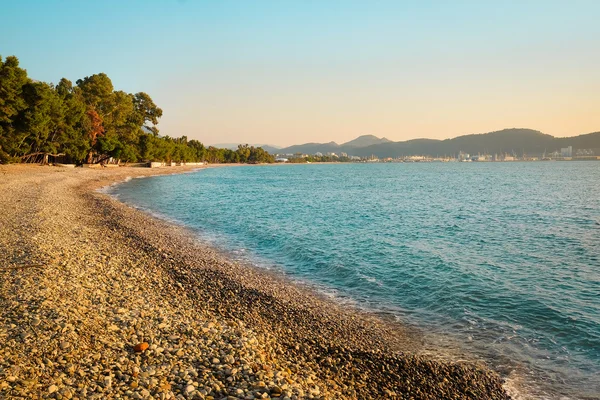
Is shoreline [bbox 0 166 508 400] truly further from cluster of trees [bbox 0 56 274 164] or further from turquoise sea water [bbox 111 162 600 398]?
cluster of trees [bbox 0 56 274 164]

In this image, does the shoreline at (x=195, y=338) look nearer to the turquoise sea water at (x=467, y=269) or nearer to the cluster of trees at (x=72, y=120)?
the turquoise sea water at (x=467, y=269)

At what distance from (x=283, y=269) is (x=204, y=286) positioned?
542cm

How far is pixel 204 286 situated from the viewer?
14359mm

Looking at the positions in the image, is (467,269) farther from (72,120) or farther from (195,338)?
(72,120)

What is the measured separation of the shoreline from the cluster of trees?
170 feet

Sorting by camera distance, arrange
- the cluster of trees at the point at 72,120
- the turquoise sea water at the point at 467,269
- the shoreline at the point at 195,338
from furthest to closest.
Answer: the cluster of trees at the point at 72,120, the turquoise sea water at the point at 467,269, the shoreline at the point at 195,338

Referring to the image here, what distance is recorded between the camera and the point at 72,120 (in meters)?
75.7

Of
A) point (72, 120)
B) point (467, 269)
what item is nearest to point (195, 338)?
point (467, 269)

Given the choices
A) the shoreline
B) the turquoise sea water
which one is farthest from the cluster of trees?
the shoreline

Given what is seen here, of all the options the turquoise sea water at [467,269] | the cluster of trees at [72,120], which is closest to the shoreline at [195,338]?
the turquoise sea water at [467,269]

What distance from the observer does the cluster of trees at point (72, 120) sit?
187 ft

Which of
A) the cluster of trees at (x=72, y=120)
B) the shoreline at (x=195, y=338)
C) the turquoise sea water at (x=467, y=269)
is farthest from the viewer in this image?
the cluster of trees at (x=72, y=120)

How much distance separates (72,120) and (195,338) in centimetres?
8038

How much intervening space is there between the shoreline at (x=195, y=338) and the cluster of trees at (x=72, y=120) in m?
51.9
